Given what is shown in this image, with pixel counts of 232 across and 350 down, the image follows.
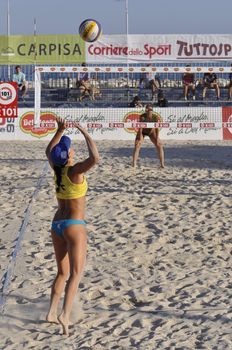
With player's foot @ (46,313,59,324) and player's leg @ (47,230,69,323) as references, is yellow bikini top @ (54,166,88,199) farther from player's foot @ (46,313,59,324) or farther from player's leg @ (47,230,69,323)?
player's foot @ (46,313,59,324)

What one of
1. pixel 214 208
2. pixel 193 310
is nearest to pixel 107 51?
pixel 214 208

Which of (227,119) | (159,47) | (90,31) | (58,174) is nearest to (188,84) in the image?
(227,119)

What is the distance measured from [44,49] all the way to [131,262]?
744 inches

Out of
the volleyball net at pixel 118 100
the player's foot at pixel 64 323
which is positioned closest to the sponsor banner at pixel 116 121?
the volleyball net at pixel 118 100

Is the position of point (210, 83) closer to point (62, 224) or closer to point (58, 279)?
point (58, 279)

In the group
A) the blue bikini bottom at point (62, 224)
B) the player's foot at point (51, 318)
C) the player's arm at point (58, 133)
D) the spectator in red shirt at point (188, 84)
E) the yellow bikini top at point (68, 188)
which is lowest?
the player's foot at point (51, 318)

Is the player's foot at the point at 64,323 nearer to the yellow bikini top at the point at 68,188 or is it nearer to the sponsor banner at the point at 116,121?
the yellow bikini top at the point at 68,188

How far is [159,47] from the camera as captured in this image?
88.1ft

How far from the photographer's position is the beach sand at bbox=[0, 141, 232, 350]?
255 inches

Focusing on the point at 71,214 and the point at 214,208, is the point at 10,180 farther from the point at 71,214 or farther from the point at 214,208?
the point at 71,214

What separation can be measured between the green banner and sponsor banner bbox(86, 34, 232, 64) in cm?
41

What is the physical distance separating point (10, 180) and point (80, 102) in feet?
32.7

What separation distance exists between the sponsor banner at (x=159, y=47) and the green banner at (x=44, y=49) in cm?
41

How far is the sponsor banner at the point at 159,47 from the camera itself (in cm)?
2677
